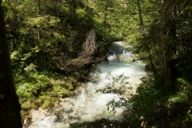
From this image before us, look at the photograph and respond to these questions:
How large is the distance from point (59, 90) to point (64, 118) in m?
2.28

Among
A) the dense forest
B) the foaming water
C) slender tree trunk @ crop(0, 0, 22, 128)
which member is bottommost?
the foaming water

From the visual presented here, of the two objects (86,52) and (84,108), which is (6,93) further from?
(86,52)

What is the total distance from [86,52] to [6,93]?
1495cm

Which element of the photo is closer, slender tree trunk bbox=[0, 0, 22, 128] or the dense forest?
slender tree trunk bbox=[0, 0, 22, 128]

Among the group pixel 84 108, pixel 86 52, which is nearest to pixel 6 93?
pixel 84 108

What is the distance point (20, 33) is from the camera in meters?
16.4

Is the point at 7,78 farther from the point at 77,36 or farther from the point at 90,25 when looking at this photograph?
the point at 90,25

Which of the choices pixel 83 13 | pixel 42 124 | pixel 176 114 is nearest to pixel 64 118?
pixel 42 124

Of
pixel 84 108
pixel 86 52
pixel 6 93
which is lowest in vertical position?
pixel 84 108

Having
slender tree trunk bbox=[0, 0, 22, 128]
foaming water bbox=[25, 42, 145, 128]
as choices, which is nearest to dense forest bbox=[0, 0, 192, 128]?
slender tree trunk bbox=[0, 0, 22, 128]

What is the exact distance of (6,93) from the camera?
2273 mm

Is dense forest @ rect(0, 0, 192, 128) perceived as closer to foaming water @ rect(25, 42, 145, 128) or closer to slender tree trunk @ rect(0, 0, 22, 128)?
slender tree trunk @ rect(0, 0, 22, 128)

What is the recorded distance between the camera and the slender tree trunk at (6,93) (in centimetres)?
225

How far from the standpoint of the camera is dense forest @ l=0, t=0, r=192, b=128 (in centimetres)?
788
